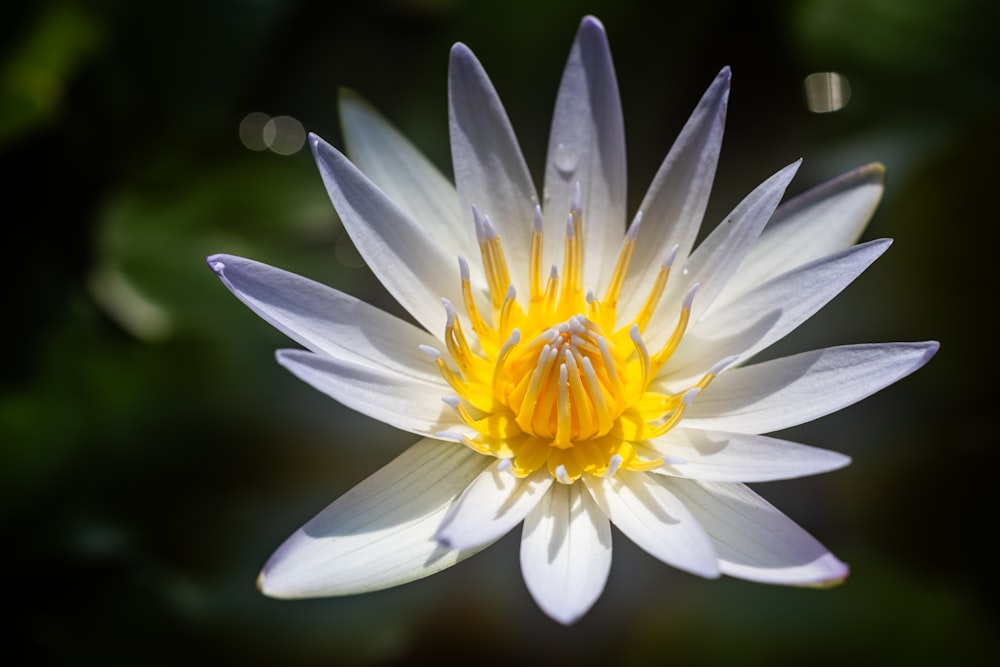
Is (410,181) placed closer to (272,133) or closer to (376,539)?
(376,539)

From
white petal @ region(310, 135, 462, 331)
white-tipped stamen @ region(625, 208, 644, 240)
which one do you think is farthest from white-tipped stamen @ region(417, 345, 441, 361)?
white-tipped stamen @ region(625, 208, 644, 240)

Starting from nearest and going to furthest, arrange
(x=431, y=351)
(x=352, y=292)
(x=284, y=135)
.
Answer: (x=431, y=351)
(x=352, y=292)
(x=284, y=135)

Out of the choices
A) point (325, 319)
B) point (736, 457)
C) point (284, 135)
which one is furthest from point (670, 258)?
point (284, 135)

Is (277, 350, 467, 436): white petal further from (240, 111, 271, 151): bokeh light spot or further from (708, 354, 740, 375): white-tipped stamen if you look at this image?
(240, 111, 271, 151): bokeh light spot

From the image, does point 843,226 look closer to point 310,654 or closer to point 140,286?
point 310,654

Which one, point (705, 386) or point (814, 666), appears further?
point (814, 666)

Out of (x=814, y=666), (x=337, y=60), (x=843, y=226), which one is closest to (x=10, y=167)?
(x=337, y=60)
